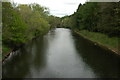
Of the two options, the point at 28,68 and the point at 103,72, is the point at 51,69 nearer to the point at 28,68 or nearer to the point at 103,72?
the point at 28,68

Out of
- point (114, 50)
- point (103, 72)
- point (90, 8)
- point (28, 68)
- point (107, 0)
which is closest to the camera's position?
point (103, 72)

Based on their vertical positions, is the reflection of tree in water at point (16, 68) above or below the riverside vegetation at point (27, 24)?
below

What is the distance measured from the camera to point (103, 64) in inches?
661

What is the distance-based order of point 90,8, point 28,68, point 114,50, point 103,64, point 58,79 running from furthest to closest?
point 90,8, point 114,50, point 103,64, point 28,68, point 58,79

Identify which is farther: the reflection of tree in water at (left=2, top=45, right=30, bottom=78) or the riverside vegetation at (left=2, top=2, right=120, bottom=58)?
the riverside vegetation at (left=2, top=2, right=120, bottom=58)

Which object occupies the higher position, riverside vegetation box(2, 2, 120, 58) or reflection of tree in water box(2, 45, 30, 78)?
riverside vegetation box(2, 2, 120, 58)

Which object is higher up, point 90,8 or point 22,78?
point 90,8

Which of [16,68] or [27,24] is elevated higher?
[27,24]

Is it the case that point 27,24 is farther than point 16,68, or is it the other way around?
point 27,24

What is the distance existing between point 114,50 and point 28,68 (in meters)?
13.2


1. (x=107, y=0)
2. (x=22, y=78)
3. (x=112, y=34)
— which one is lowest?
(x=22, y=78)

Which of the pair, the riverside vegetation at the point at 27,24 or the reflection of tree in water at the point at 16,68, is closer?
the reflection of tree in water at the point at 16,68

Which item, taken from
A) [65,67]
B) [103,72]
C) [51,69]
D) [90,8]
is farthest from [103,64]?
[90,8]

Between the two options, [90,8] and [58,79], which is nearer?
[58,79]
